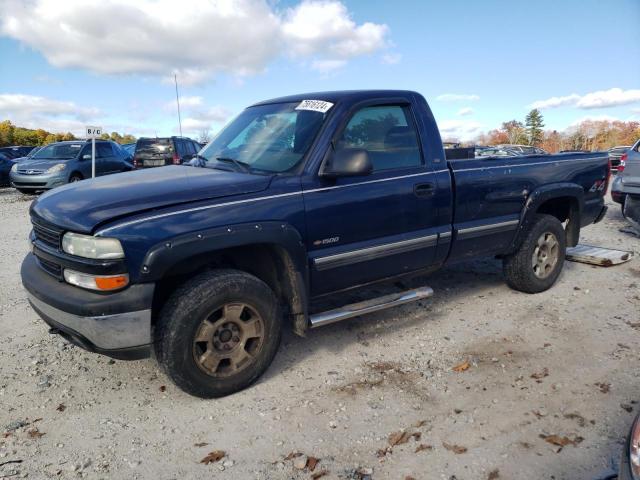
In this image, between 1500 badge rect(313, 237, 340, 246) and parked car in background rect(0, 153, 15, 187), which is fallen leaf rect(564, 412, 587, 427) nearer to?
1500 badge rect(313, 237, 340, 246)

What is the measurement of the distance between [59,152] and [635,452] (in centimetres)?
1599

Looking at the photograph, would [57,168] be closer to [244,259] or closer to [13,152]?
[244,259]

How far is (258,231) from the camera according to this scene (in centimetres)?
295

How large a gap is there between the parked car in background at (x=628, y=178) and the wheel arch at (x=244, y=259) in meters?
7.25

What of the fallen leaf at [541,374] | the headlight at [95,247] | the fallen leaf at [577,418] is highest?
the headlight at [95,247]

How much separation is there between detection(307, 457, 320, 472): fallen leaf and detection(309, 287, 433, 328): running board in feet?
3.20

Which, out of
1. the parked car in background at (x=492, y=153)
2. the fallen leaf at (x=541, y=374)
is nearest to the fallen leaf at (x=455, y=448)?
the fallen leaf at (x=541, y=374)

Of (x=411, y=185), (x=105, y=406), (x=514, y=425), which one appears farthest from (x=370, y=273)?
(x=105, y=406)

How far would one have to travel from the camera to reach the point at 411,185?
3.69 metres

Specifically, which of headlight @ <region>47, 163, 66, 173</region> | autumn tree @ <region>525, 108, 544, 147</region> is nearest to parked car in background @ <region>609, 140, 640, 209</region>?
headlight @ <region>47, 163, 66, 173</region>

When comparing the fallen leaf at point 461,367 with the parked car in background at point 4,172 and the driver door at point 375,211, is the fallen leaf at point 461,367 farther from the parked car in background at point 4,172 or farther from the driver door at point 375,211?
the parked car in background at point 4,172

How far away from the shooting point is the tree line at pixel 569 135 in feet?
201

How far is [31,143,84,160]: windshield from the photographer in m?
14.2

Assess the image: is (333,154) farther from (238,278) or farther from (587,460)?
(587,460)
